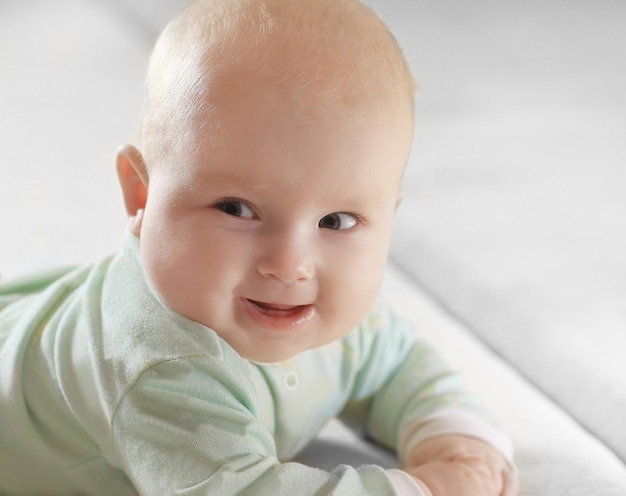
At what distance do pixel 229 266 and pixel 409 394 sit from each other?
31 centimetres

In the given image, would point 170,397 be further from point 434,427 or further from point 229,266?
point 434,427

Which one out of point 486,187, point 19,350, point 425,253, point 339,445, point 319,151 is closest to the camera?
point 319,151

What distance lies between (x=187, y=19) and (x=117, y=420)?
31cm

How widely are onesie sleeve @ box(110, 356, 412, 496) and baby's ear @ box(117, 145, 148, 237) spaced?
0.14m

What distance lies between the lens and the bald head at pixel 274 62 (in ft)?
2.34

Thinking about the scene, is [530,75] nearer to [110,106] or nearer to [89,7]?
[110,106]

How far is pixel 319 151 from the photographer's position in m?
0.71

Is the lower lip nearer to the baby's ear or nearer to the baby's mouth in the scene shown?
the baby's mouth

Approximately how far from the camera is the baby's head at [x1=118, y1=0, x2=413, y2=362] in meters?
0.71

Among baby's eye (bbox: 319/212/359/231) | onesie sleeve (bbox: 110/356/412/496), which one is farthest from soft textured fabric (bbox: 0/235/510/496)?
baby's eye (bbox: 319/212/359/231)

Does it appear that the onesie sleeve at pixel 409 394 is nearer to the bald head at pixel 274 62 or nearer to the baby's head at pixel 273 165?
the baby's head at pixel 273 165

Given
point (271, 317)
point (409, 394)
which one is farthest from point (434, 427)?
point (271, 317)

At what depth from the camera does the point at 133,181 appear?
832mm

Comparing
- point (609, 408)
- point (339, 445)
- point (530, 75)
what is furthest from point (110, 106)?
point (609, 408)
